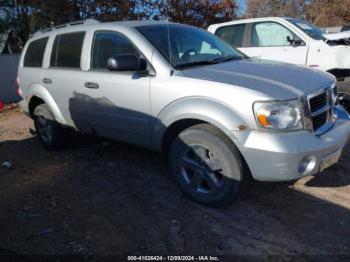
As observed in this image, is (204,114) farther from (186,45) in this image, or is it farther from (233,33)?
(233,33)

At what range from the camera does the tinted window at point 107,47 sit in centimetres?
411

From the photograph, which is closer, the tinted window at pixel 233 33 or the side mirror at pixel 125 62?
the side mirror at pixel 125 62

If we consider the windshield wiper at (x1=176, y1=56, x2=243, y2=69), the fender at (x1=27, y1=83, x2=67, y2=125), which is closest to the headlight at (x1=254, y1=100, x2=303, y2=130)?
the windshield wiper at (x1=176, y1=56, x2=243, y2=69)

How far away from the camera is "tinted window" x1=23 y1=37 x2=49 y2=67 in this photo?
5422 mm

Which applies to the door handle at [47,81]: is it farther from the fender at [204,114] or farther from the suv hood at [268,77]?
the suv hood at [268,77]

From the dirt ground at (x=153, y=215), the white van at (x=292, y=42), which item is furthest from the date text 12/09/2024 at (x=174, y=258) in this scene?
the white van at (x=292, y=42)

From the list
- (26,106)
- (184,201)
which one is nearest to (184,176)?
(184,201)

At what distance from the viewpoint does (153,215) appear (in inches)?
142

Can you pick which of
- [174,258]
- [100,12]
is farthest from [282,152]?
[100,12]

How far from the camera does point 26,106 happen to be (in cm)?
579

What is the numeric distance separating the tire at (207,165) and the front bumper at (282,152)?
186 millimetres

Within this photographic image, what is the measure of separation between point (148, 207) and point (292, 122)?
64.8 inches

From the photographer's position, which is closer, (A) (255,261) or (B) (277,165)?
(A) (255,261)

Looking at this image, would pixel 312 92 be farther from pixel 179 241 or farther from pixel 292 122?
pixel 179 241
